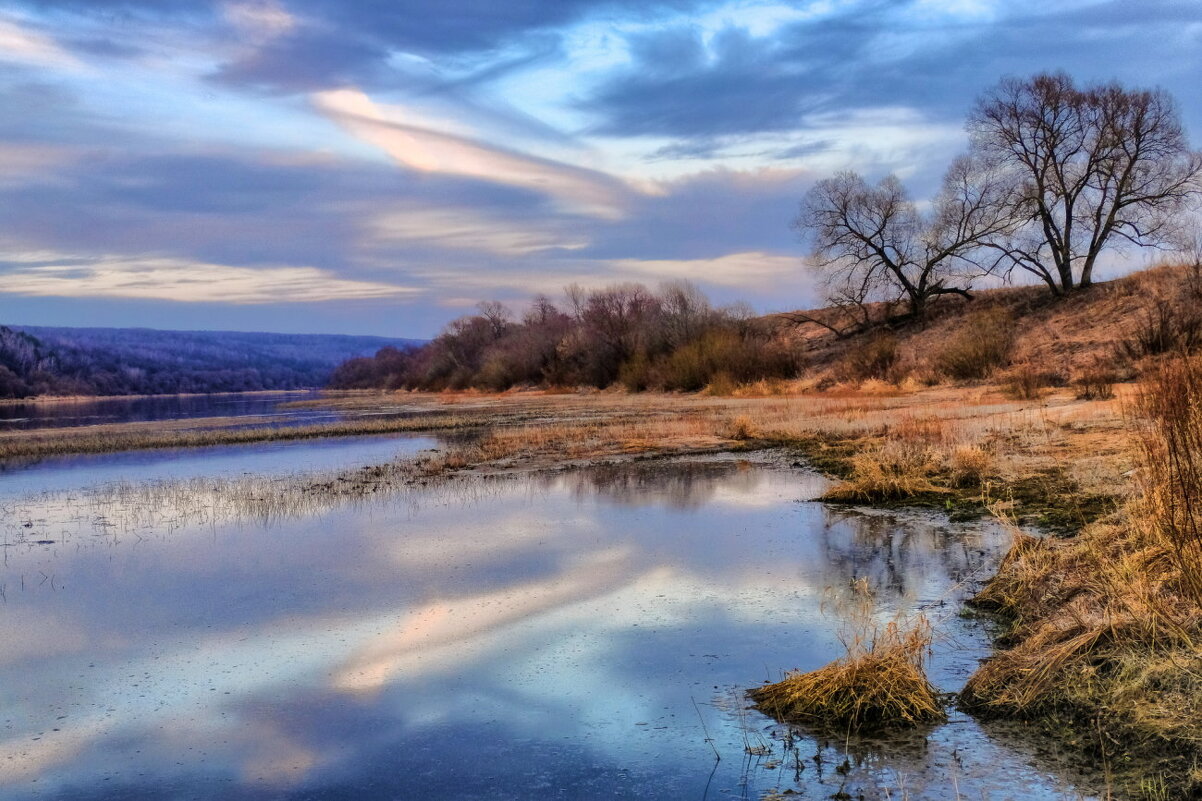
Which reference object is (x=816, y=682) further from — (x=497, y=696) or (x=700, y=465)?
(x=700, y=465)

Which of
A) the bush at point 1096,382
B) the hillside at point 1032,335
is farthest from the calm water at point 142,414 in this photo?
the bush at point 1096,382

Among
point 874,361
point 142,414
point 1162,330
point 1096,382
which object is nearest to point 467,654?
point 1096,382

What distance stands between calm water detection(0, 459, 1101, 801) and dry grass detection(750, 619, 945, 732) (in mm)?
205

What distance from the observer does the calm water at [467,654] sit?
5723 millimetres

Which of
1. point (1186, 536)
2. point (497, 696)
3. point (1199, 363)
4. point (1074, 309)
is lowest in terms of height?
point (497, 696)

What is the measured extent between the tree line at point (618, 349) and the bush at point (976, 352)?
1021 centimetres

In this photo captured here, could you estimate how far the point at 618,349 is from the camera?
221 feet

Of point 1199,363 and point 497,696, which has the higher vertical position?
point 1199,363

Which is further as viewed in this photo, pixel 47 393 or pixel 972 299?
pixel 47 393

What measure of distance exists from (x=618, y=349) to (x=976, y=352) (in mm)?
32116

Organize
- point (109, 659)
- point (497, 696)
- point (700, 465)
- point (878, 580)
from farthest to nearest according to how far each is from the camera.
Answer: 1. point (700, 465)
2. point (878, 580)
3. point (109, 659)
4. point (497, 696)

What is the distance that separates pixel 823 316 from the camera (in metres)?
64.7

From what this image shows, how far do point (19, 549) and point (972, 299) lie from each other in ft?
165

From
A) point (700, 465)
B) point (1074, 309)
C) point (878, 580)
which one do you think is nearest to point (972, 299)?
point (1074, 309)
